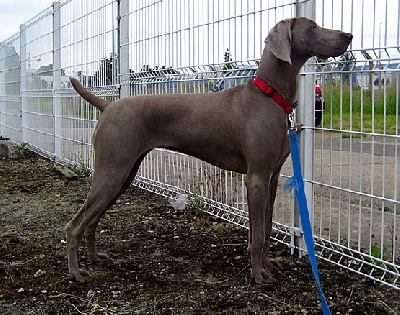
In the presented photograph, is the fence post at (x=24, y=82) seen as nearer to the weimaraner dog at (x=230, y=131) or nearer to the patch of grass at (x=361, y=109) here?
the weimaraner dog at (x=230, y=131)

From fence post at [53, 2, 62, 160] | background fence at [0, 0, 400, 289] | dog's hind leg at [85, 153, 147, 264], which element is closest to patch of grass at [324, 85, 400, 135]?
background fence at [0, 0, 400, 289]

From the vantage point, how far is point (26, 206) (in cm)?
645

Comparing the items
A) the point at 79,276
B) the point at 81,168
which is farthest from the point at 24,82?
the point at 79,276

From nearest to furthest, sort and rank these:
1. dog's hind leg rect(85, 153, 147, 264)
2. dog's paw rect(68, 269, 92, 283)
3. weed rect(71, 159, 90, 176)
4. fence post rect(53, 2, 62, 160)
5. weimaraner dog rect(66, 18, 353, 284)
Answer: weimaraner dog rect(66, 18, 353, 284) → dog's paw rect(68, 269, 92, 283) → dog's hind leg rect(85, 153, 147, 264) → weed rect(71, 159, 90, 176) → fence post rect(53, 2, 62, 160)

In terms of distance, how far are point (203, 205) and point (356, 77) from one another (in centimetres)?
261

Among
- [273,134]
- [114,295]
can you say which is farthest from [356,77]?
[114,295]

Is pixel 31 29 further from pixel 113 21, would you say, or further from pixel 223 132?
pixel 223 132

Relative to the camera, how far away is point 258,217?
3.72 meters

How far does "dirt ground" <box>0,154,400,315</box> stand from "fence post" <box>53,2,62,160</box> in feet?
12.2

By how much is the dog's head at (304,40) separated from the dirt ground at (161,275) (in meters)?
1.44

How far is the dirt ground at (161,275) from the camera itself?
3.41m

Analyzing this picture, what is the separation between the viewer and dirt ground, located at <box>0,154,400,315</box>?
3412 mm

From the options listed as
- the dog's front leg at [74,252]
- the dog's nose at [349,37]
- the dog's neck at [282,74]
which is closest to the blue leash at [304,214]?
the dog's neck at [282,74]

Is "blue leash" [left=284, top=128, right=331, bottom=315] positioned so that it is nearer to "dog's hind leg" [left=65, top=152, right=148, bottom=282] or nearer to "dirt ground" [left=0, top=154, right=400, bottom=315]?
"dirt ground" [left=0, top=154, right=400, bottom=315]
